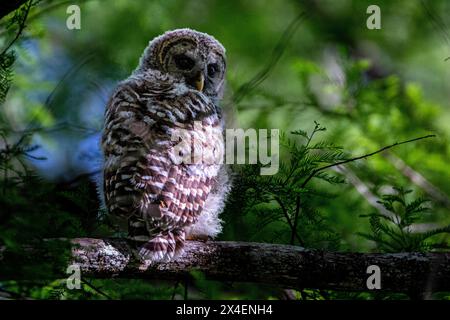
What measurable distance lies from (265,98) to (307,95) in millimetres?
388

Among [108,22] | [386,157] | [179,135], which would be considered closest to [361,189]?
[386,157]

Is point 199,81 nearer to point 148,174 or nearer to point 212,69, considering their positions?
point 212,69

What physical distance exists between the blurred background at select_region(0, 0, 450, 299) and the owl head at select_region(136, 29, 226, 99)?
20cm

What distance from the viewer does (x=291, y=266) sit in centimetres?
293

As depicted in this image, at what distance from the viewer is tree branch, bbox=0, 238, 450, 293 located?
2881mm

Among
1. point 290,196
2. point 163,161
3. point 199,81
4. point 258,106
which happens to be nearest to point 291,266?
point 290,196

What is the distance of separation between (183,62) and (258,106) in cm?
90

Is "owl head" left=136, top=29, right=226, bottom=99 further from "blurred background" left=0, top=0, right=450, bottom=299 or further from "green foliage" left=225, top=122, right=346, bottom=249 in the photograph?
"green foliage" left=225, top=122, right=346, bottom=249

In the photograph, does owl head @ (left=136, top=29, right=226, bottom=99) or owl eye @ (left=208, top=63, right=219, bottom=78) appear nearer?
owl head @ (left=136, top=29, right=226, bottom=99)

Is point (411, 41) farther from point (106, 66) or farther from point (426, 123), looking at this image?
point (106, 66)

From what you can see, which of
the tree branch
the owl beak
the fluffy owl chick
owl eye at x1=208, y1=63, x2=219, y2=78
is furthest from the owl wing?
owl eye at x1=208, y1=63, x2=219, y2=78

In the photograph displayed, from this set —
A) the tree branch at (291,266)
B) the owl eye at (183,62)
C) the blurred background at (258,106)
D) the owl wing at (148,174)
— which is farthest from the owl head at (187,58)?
the tree branch at (291,266)

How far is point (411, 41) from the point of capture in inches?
281

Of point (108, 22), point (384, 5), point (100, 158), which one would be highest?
point (384, 5)
